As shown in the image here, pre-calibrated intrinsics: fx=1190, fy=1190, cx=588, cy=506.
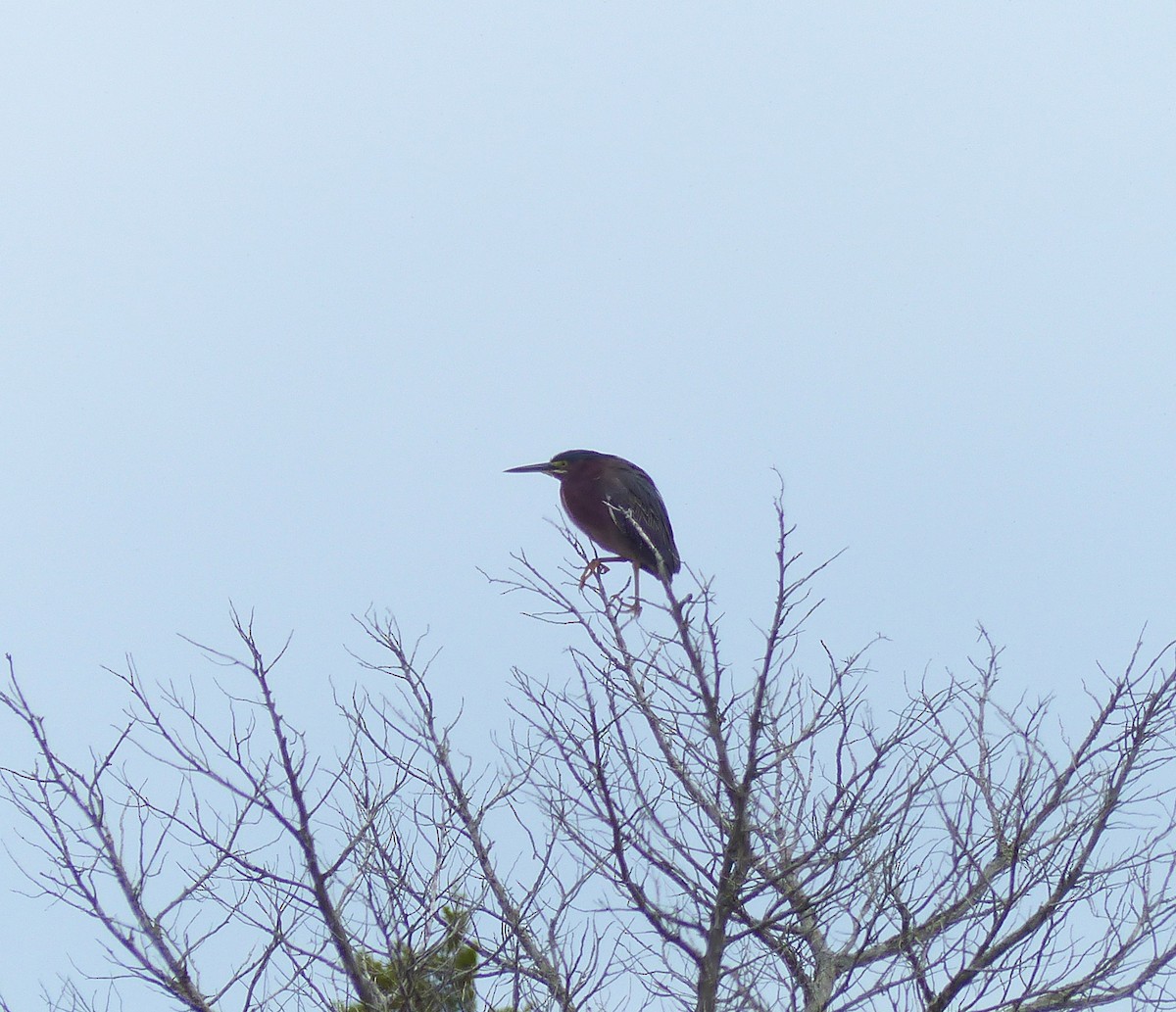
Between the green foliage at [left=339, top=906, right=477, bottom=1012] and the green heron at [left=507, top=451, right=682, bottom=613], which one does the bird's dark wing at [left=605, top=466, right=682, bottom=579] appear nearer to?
the green heron at [left=507, top=451, right=682, bottom=613]

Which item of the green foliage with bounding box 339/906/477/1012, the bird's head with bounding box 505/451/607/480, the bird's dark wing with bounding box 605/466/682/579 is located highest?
the bird's head with bounding box 505/451/607/480

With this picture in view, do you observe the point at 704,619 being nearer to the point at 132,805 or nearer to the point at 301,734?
the point at 301,734

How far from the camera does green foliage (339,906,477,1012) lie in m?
4.98

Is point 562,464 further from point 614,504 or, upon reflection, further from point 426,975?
point 426,975

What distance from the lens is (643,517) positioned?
8219 mm

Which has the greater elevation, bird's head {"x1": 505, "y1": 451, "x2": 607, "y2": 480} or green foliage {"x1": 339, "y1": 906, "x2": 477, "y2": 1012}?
bird's head {"x1": 505, "y1": 451, "x2": 607, "y2": 480}

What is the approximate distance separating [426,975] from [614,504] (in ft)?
12.3

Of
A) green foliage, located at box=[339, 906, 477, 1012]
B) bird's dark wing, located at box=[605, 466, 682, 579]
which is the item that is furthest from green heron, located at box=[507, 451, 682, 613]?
green foliage, located at box=[339, 906, 477, 1012]

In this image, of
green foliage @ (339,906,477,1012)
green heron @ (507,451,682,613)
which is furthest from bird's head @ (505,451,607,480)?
green foliage @ (339,906,477,1012)

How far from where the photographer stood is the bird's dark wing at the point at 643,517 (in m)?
8.00

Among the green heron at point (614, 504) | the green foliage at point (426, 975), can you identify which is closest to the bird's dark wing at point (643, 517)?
the green heron at point (614, 504)

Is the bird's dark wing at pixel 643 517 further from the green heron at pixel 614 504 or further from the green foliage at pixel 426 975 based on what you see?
the green foliage at pixel 426 975

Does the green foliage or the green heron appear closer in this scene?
the green foliage

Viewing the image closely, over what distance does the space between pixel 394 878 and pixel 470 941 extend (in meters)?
0.42
